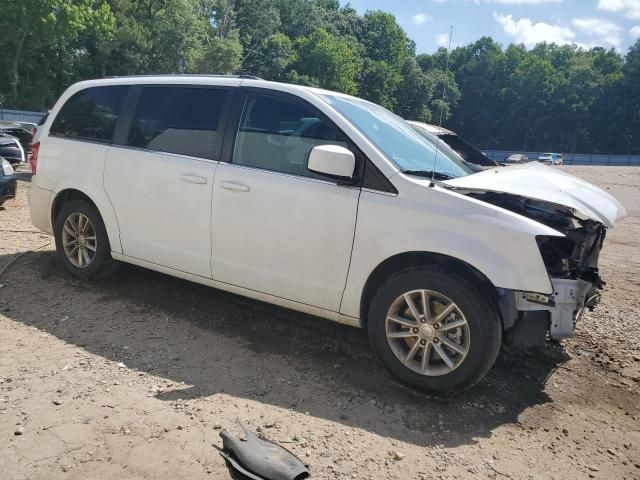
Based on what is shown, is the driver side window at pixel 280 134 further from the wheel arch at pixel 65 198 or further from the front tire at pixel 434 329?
the wheel arch at pixel 65 198

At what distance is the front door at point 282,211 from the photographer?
3639 mm

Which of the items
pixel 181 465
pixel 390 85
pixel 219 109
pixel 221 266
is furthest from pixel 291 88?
pixel 390 85

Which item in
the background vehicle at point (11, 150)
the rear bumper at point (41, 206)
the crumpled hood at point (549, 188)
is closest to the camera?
the crumpled hood at point (549, 188)

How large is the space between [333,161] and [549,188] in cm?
151

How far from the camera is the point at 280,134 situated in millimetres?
3963

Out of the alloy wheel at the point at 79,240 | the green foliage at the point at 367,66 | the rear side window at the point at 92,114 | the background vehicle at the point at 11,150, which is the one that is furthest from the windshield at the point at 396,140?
the green foliage at the point at 367,66

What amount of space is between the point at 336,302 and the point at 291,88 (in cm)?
167

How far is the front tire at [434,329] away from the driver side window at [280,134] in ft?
3.41

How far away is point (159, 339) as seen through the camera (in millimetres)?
4070

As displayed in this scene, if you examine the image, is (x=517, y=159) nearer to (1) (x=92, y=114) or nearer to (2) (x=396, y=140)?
(2) (x=396, y=140)

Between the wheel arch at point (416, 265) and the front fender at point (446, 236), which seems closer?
the front fender at point (446, 236)

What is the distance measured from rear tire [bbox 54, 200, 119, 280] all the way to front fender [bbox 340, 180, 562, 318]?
2587 millimetres

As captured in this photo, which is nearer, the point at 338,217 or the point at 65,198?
the point at 338,217

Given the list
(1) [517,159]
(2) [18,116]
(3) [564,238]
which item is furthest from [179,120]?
(1) [517,159]
